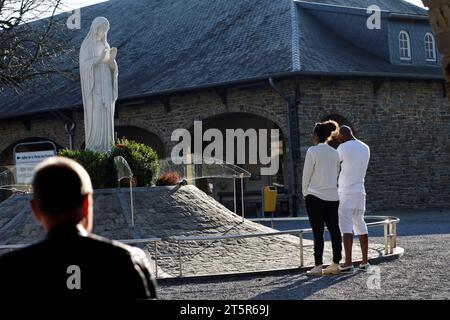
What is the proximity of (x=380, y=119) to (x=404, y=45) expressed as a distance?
3.14 meters

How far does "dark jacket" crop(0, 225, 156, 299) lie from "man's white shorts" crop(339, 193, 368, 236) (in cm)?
693

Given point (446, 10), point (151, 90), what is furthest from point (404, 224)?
point (446, 10)

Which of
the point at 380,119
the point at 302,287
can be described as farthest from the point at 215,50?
the point at 302,287

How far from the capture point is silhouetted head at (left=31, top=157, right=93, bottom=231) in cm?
281

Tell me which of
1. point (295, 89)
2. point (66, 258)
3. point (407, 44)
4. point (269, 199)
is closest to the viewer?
point (66, 258)

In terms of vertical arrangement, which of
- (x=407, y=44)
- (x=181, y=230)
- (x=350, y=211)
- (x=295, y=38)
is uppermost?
(x=407, y=44)

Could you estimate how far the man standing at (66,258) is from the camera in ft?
8.98

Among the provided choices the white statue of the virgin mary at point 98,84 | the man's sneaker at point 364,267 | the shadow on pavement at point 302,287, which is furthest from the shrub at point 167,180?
the man's sneaker at point 364,267

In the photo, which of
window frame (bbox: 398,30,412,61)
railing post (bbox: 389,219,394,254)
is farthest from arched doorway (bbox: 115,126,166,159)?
railing post (bbox: 389,219,394,254)

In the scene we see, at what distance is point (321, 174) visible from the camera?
949cm

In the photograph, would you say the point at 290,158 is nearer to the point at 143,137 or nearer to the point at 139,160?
the point at 143,137

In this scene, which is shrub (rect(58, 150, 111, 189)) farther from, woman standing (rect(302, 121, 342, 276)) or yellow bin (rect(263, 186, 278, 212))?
yellow bin (rect(263, 186, 278, 212))

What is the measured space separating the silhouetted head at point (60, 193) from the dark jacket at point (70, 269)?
1.6 inches

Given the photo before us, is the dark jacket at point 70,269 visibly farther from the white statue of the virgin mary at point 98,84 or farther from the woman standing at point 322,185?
the white statue of the virgin mary at point 98,84
